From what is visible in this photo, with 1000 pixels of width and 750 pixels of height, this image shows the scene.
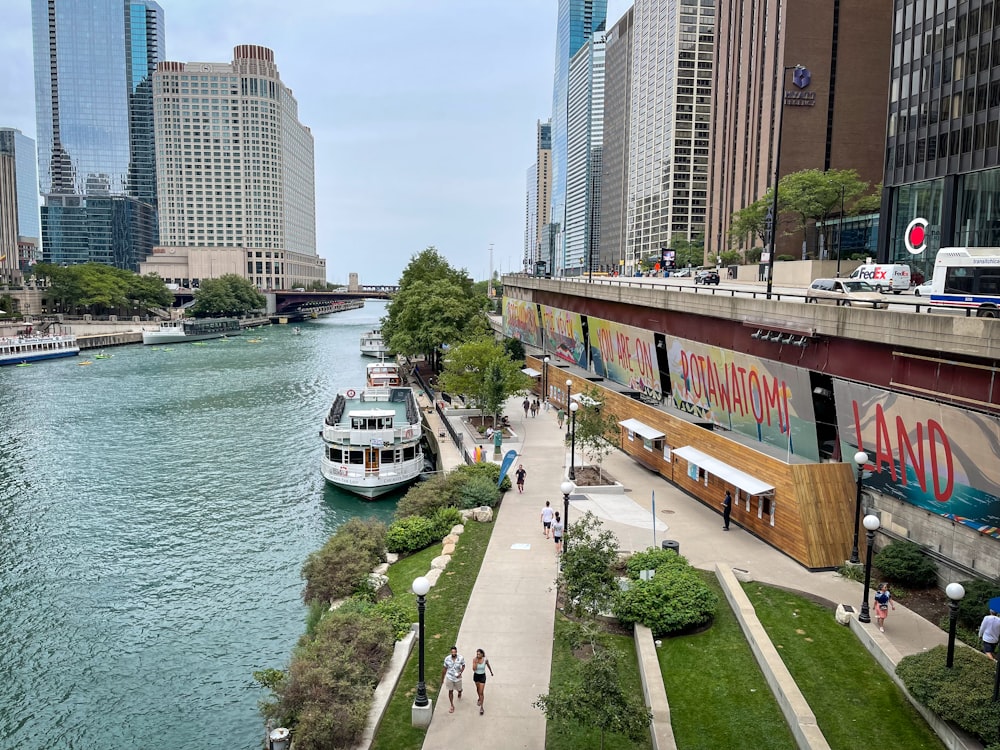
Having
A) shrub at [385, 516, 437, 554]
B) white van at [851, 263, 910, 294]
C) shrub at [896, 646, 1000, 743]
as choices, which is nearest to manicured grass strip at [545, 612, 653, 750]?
shrub at [896, 646, 1000, 743]

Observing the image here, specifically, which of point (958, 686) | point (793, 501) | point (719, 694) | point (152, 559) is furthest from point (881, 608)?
point (152, 559)

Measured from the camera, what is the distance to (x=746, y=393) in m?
29.5

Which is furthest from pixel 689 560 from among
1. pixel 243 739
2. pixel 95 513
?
pixel 95 513

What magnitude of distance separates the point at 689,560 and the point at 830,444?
6686mm

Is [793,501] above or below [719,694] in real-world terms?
above

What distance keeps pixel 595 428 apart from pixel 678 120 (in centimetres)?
15087

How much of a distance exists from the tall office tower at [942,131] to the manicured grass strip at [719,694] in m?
44.4

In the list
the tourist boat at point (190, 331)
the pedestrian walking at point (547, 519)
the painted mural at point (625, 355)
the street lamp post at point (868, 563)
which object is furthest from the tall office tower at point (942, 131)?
the tourist boat at point (190, 331)

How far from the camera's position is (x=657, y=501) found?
30719 millimetres

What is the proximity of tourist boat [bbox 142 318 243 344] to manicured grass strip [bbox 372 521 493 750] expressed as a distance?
387 feet

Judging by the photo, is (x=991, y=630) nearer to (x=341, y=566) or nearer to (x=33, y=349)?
(x=341, y=566)

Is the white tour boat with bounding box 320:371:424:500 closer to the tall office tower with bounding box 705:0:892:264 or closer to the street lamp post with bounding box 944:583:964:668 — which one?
the street lamp post with bounding box 944:583:964:668

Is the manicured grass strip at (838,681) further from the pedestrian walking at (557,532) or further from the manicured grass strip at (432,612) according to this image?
the manicured grass strip at (432,612)

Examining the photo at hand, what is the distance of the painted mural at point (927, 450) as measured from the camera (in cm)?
1850
